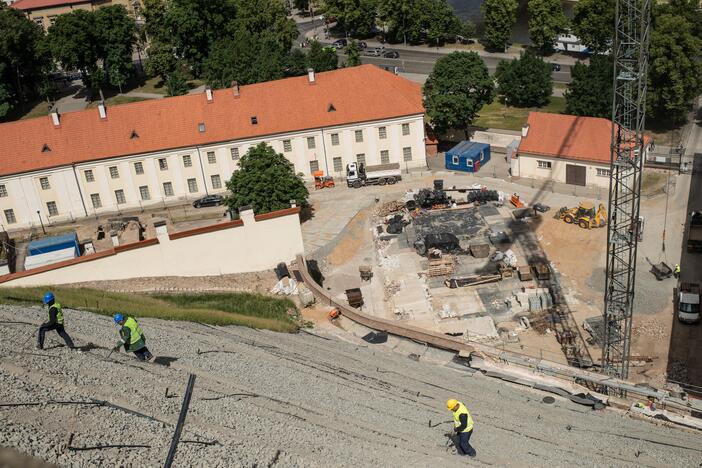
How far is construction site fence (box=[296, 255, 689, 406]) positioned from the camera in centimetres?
3497

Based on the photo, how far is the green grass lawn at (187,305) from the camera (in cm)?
3922

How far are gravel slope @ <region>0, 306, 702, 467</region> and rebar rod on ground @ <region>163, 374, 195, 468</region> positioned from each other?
25 cm

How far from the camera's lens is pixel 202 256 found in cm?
4819

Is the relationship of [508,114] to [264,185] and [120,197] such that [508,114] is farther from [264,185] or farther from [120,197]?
[120,197]

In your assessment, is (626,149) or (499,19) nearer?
(626,149)

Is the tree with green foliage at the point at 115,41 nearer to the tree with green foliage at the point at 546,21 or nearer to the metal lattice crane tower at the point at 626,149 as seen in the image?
the tree with green foliage at the point at 546,21

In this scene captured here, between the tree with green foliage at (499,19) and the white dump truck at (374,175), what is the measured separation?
48.6 meters

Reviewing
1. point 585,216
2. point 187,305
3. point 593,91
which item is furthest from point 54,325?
point 593,91

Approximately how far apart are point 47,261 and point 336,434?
3497 cm

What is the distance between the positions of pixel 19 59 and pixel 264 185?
191 feet

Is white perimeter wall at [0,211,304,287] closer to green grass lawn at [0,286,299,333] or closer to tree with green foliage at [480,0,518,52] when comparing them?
green grass lawn at [0,286,299,333]

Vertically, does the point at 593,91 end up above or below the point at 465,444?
above

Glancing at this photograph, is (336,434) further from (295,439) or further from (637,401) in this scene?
(637,401)

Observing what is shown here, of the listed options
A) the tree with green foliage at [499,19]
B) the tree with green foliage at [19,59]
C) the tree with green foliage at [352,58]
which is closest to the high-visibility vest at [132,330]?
the tree with green foliage at [352,58]
